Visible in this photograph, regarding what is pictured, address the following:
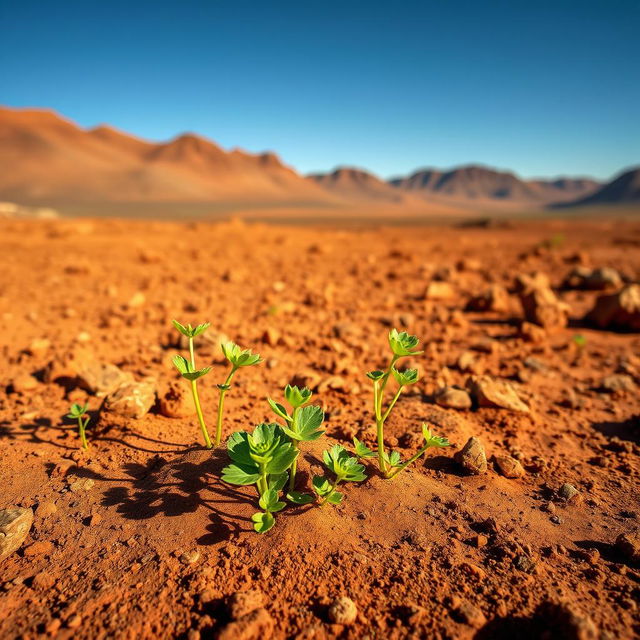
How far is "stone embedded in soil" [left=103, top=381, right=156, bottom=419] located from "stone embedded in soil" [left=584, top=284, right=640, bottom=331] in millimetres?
3903

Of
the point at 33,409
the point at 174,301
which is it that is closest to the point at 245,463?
the point at 33,409

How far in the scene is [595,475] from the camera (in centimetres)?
191

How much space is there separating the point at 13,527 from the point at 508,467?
1.88m

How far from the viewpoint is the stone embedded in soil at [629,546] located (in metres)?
1.43

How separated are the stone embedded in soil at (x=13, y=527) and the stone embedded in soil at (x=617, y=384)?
3.09 meters

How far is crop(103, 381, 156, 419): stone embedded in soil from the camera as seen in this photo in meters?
2.10

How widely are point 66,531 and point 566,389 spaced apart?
2759 millimetres

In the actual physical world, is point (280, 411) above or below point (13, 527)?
above

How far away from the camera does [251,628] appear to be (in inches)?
46.7

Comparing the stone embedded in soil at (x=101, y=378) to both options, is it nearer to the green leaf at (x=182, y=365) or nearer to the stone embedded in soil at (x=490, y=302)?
the green leaf at (x=182, y=365)

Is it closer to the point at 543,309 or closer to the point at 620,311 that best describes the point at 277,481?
the point at 543,309

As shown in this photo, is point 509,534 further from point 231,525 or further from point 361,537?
point 231,525

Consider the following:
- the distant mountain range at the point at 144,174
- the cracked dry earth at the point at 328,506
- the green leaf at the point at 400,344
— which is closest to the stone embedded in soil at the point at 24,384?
the cracked dry earth at the point at 328,506

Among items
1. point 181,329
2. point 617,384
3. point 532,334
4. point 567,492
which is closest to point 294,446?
point 181,329
